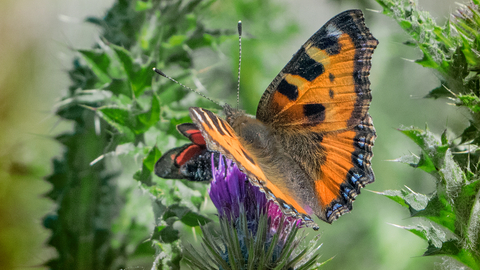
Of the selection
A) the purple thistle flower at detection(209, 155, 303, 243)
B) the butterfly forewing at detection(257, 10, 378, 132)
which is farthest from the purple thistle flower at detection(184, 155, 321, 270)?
the butterfly forewing at detection(257, 10, 378, 132)

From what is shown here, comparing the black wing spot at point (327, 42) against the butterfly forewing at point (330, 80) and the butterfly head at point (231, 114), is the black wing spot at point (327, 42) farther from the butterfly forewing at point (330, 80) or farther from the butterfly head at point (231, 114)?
the butterfly head at point (231, 114)

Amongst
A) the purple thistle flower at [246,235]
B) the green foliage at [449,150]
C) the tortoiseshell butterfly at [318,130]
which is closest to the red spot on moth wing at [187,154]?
the tortoiseshell butterfly at [318,130]

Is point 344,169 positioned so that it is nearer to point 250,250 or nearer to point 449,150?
point 449,150

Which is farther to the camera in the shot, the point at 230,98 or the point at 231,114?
the point at 230,98

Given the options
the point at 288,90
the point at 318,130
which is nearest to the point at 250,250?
the point at 318,130

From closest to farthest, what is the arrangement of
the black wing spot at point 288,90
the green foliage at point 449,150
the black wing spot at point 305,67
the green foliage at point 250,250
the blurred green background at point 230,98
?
the green foliage at point 449,150 → the green foliage at point 250,250 → the black wing spot at point 305,67 → the black wing spot at point 288,90 → the blurred green background at point 230,98
